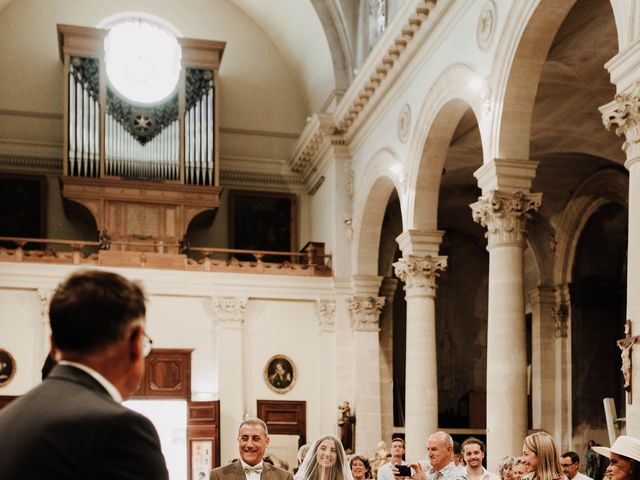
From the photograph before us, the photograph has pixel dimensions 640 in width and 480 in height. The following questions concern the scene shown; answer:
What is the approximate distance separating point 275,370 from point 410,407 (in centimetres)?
516

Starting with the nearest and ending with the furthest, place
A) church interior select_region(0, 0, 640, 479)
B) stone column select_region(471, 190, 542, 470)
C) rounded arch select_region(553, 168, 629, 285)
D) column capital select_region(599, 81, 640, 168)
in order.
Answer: column capital select_region(599, 81, 640, 168) < stone column select_region(471, 190, 542, 470) < church interior select_region(0, 0, 640, 479) < rounded arch select_region(553, 168, 629, 285)

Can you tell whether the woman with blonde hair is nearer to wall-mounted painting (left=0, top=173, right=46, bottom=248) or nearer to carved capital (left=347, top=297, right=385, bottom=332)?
carved capital (left=347, top=297, right=385, bottom=332)

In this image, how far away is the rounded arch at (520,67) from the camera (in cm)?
1393

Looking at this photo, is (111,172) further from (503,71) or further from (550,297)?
(503,71)

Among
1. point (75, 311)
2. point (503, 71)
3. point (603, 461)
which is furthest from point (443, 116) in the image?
point (75, 311)

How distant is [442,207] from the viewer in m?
26.5

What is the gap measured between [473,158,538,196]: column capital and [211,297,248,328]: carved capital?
360 inches

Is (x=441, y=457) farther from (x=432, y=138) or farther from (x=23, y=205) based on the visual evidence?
(x=23, y=205)

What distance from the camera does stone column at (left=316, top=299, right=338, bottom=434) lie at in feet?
75.4

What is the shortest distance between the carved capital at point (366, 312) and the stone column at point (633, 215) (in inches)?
476

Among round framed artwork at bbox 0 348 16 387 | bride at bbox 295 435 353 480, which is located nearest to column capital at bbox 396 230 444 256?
round framed artwork at bbox 0 348 16 387

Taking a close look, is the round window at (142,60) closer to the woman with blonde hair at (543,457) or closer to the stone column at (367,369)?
the stone column at (367,369)

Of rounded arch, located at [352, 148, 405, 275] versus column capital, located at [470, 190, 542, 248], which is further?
rounded arch, located at [352, 148, 405, 275]

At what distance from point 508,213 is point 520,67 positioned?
2.00 meters
